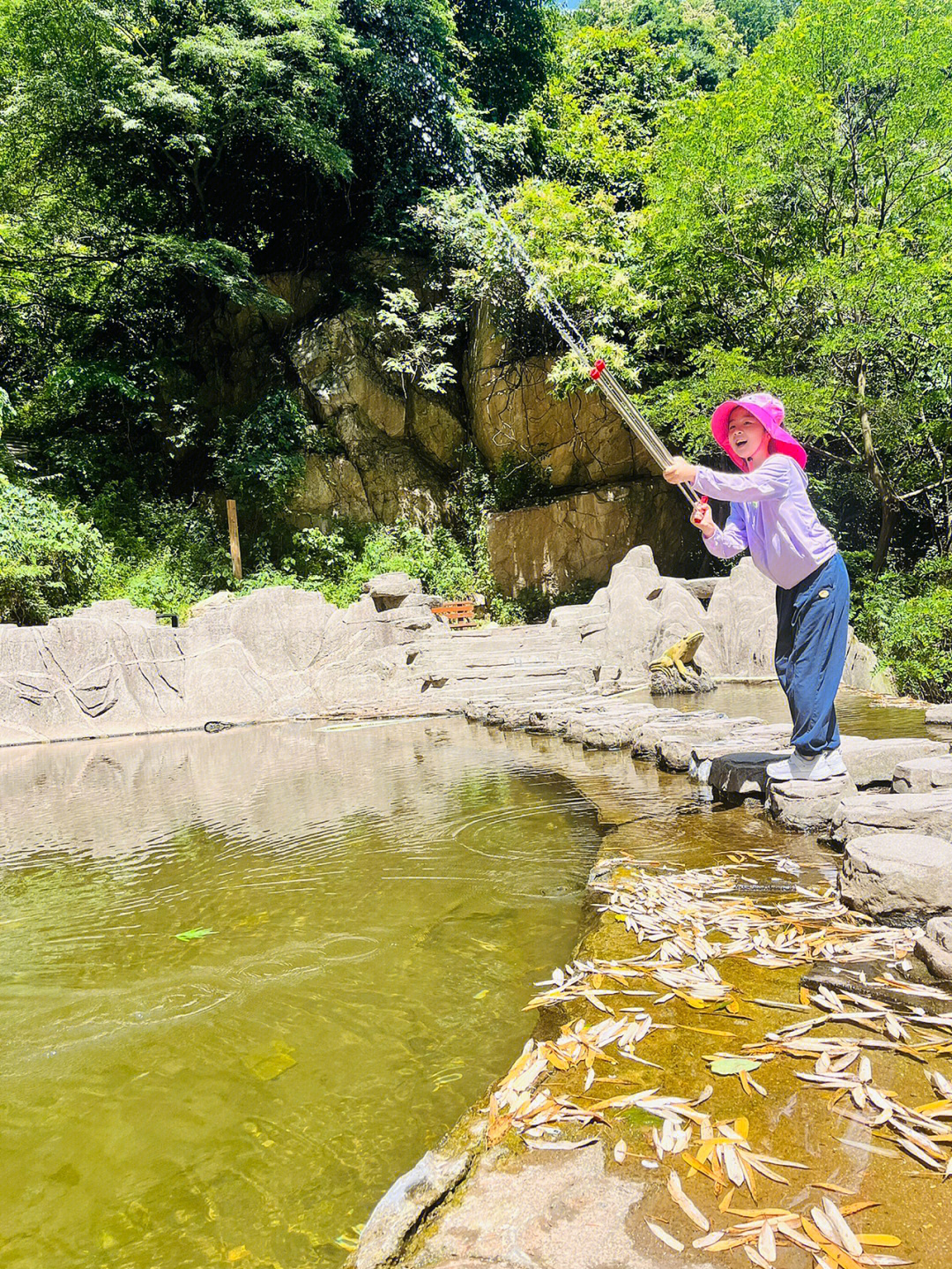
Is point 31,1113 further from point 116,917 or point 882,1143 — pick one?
point 882,1143

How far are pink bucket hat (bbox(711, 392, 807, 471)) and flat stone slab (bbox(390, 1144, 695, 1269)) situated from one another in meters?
2.97

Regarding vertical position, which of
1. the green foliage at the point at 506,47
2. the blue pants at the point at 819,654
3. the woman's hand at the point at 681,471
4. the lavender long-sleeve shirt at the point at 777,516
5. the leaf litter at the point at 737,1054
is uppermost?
the green foliage at the point at 506,47

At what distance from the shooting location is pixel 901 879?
2.32 m

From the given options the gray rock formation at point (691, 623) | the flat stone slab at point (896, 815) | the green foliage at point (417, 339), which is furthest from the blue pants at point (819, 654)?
the green foliage at point (417, 339)

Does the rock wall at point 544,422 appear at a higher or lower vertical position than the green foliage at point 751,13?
lower

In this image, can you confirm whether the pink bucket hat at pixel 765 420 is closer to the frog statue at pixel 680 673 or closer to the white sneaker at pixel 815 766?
the white sneaker at pixel 815 766

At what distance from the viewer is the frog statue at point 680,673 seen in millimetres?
9617

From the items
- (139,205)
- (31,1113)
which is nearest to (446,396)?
(139,205)

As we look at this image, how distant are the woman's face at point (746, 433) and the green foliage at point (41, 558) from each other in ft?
41.2

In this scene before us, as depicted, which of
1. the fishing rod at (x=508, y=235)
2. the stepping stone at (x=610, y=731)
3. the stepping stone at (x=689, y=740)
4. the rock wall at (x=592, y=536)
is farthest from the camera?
the rock wall at (x=592, y=536)

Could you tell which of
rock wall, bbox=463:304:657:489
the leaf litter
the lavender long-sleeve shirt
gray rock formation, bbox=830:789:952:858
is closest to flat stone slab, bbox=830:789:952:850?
gray rock formation, bbox=830:789:952:858

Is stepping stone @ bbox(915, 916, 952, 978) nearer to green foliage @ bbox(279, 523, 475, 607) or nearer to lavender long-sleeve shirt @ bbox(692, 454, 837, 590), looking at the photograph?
lavender long-sleeve shirt @ bbox(692, 454, 837, 590)

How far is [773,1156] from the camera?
1381 millimetres

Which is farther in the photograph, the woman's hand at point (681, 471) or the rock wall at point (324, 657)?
the rock wall at point (324, 657)
